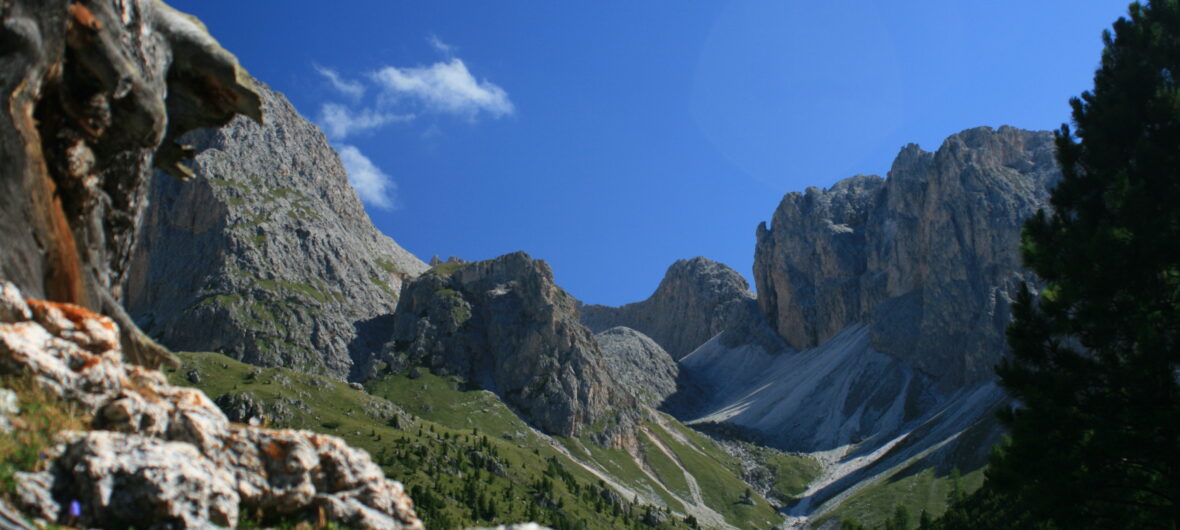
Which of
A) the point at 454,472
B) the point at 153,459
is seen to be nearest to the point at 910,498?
the point at 454,472

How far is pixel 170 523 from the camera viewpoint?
37.9ft

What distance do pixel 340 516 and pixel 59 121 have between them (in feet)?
33.6

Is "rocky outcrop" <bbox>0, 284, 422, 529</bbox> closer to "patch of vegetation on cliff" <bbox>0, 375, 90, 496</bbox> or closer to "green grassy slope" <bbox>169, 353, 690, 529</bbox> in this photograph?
"patch of vegetation on cliff" <bbox>0, 375, 90, 496</bbox>

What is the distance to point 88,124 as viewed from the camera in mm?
16688

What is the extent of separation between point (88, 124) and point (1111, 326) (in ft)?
90.0

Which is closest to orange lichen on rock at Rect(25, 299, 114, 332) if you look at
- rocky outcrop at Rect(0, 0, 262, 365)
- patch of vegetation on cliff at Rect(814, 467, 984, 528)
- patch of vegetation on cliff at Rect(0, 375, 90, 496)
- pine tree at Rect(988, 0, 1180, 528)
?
rocky outcrop at Rect(0, 0, 262, 365)

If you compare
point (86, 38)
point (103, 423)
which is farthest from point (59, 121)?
point (103, 423)

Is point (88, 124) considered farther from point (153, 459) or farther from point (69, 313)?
point (153, 459)

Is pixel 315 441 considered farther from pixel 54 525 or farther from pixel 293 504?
pixel 54 525

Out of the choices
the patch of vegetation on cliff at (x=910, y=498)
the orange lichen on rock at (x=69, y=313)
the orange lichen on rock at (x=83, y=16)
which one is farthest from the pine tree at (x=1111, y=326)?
the patch of vegetation on cliff at (x=910, y=498)

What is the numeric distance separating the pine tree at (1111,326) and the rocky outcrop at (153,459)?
19135 mm

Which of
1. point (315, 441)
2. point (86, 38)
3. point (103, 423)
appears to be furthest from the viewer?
point (86, 38)

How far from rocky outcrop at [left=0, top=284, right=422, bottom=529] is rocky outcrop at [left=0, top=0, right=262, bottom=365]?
6.35 ft

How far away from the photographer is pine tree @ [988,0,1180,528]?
22328 mm
